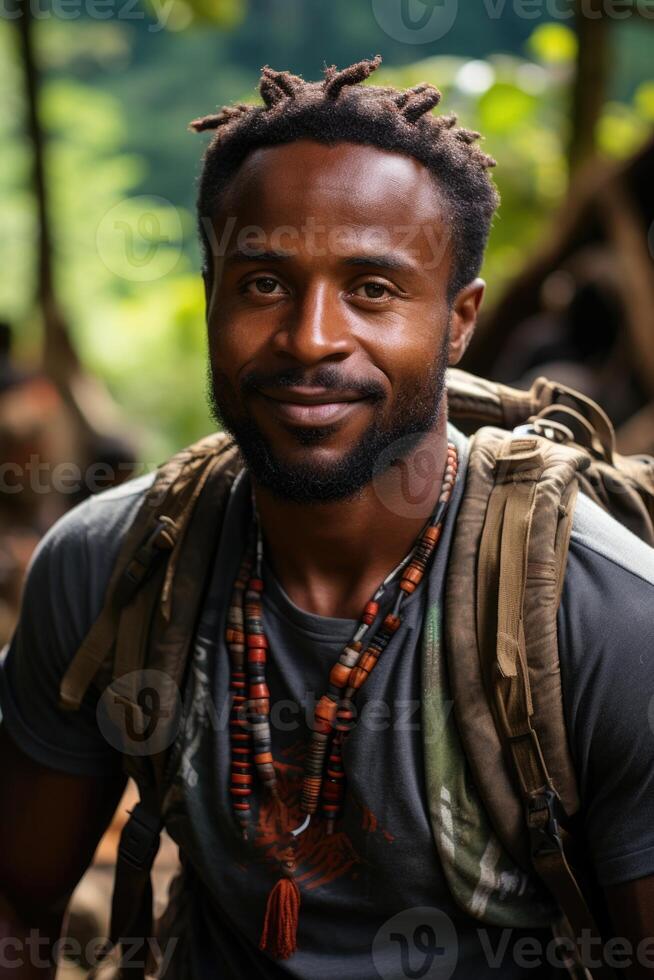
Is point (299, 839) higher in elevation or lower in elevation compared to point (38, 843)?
higher

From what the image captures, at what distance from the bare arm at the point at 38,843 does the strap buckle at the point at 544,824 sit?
3.21 ft

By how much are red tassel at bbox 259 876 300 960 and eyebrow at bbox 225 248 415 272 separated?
113 centimetres

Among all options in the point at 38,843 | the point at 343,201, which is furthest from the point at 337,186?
the point at 38,843

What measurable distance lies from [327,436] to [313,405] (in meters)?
0.06

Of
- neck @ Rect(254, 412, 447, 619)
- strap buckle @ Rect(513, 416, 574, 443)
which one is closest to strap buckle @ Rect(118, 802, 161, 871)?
neck @ Rect(254, 412, 447, 619)

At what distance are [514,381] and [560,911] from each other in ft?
16.3

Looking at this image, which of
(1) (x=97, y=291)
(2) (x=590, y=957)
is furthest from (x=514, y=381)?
(1) (x=97, y=291)

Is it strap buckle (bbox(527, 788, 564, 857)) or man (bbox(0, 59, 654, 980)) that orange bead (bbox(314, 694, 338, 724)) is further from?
strap buckle (bbox(527, 788, 564, 857))

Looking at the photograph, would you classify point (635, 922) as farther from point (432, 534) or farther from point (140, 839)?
point (140, 839)

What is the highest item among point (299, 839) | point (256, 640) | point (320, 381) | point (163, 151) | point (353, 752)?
point (320, 381)

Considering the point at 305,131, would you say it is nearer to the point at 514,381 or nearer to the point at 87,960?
the point at 87,960

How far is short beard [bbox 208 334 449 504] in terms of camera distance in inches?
82.4

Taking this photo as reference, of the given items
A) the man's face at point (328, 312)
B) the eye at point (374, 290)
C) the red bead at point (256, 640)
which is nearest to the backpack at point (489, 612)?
the red bead at point (256, 640)

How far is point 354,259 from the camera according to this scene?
2.03 metres
